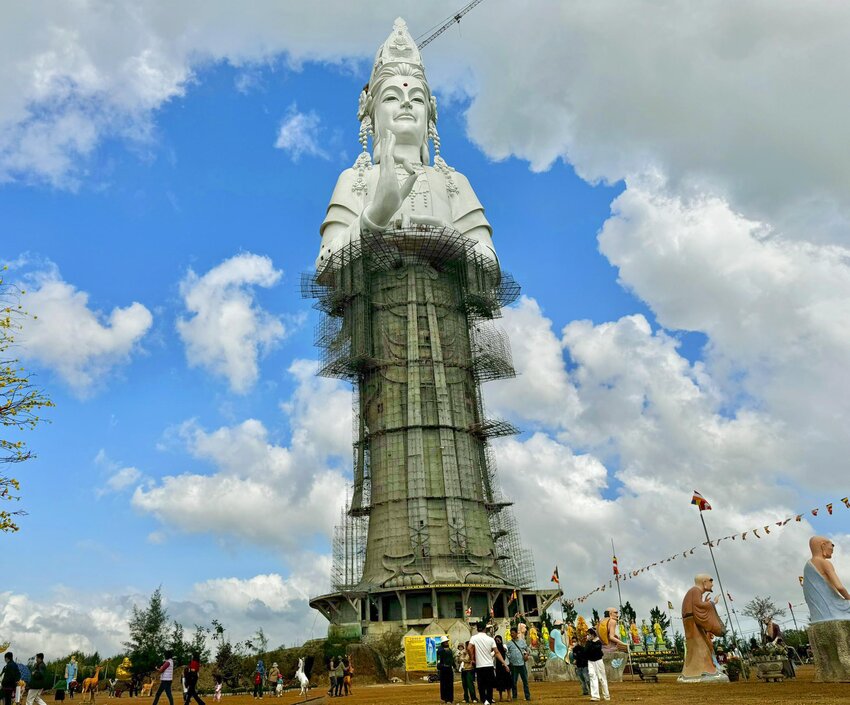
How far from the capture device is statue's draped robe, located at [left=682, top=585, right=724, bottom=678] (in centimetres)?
1627

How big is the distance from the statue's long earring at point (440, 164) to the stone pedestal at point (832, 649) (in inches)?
1808

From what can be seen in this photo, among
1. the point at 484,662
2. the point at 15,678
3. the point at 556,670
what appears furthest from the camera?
the point at 556,670

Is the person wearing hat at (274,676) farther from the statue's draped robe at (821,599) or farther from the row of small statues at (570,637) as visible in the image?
the statue's draped robe at (821,599)

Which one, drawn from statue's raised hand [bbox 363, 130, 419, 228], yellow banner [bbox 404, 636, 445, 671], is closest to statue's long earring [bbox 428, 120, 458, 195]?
statue's raised hand [bbox 363, 130, 419, 228]

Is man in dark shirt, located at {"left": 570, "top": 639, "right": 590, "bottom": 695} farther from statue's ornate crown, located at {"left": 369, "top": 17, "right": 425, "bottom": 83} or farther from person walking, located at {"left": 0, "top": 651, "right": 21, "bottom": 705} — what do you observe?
statue's ornate crown, located at {"left": 369, "top": 17, "right": 425, "bottom": 83}

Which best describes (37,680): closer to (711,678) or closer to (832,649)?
(711,678)

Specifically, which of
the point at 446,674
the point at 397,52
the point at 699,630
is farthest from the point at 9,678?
the point at 397,52

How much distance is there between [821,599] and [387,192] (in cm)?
3716

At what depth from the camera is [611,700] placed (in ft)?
45.6

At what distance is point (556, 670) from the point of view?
24.8 m

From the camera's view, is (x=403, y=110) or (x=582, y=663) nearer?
(x=582, y=663)

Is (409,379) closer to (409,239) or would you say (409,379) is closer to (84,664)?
(409,239)

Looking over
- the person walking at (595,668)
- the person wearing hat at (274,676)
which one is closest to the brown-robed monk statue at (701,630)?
the person walking at (595,668)

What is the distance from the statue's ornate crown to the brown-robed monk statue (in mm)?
47800
